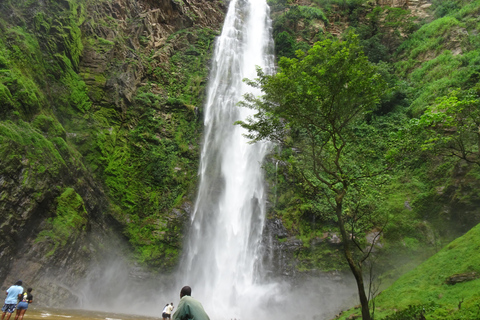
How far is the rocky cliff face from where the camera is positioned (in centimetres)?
1144

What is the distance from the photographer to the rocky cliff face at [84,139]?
11444mm

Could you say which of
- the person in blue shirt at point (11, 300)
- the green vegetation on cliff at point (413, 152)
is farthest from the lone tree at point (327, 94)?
the person in blue shirt at point (11, 300)

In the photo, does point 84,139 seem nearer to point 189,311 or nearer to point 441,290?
point 189,311

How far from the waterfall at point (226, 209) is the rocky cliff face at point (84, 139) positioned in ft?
3.79

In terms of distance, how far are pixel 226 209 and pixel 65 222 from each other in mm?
8783

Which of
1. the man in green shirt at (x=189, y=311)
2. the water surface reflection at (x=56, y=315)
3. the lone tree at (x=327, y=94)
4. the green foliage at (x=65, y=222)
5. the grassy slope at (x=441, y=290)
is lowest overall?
the water surface reflection at (x=56, y=315)

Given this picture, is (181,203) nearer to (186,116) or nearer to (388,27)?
(186,116)

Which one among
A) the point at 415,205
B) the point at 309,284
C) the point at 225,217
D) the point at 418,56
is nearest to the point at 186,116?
the point at 225,217

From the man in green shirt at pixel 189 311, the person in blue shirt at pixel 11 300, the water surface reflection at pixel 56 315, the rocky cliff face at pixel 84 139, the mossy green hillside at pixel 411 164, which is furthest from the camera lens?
the mossy green hillside at pixel 411 164

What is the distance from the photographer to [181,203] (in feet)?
57.9

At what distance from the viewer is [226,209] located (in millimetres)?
18125

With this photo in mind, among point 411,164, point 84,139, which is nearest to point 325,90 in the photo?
point 411,164

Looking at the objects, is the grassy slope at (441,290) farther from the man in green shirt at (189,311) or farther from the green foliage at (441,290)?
the man in green shirt at (189,311)

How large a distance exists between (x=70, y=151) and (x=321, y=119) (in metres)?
12.1
